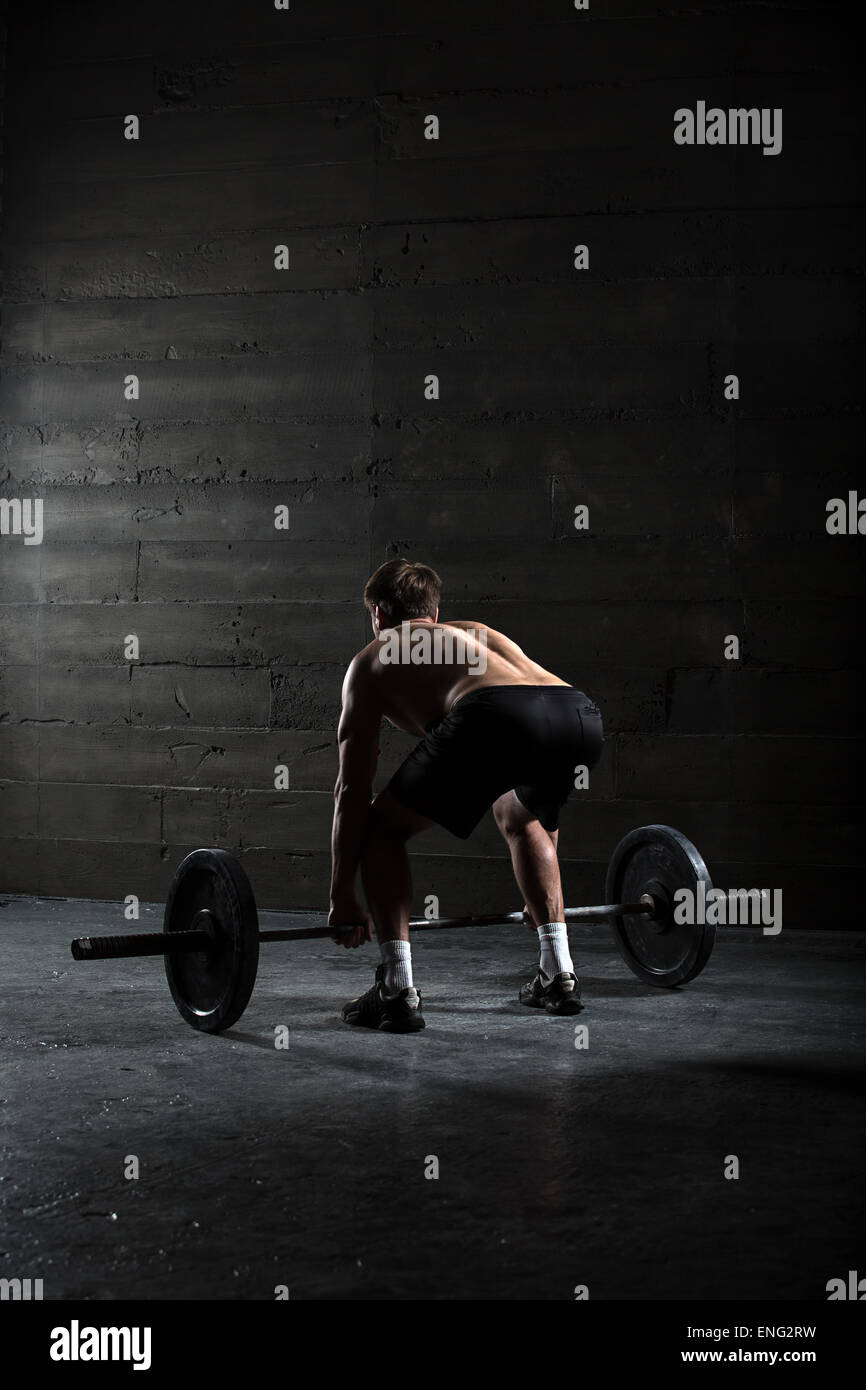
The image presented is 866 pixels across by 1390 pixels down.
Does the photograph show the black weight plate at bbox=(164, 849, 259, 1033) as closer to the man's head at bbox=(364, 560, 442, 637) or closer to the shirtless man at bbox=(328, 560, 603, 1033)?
the shirtless man at bbox=(328, 560, 603, 1033)

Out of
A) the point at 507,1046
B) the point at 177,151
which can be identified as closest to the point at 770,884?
the point at 507,1046

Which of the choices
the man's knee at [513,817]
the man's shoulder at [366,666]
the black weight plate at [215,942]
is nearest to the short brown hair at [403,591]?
the man's shoulder at [366,666]

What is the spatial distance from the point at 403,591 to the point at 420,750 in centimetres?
43

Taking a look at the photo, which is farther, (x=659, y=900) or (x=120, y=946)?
(x=659, y=900)

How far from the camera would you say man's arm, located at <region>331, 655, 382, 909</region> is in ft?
10.3

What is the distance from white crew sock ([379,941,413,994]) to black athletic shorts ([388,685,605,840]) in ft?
1.10

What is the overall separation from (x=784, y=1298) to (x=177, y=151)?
16.6 feet

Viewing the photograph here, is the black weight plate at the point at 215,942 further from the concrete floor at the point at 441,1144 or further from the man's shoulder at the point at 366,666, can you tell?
the man's shoulder at the point at 366,666

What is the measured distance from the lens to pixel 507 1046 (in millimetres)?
3014

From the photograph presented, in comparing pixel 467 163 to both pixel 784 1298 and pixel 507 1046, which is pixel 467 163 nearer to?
pixel 507 1046

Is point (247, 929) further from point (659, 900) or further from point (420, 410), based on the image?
point (420, 410)

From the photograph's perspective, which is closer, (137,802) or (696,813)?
(696,813)

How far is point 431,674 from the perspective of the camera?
320cm

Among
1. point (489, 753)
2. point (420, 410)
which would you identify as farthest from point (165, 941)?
point (420, 410)
